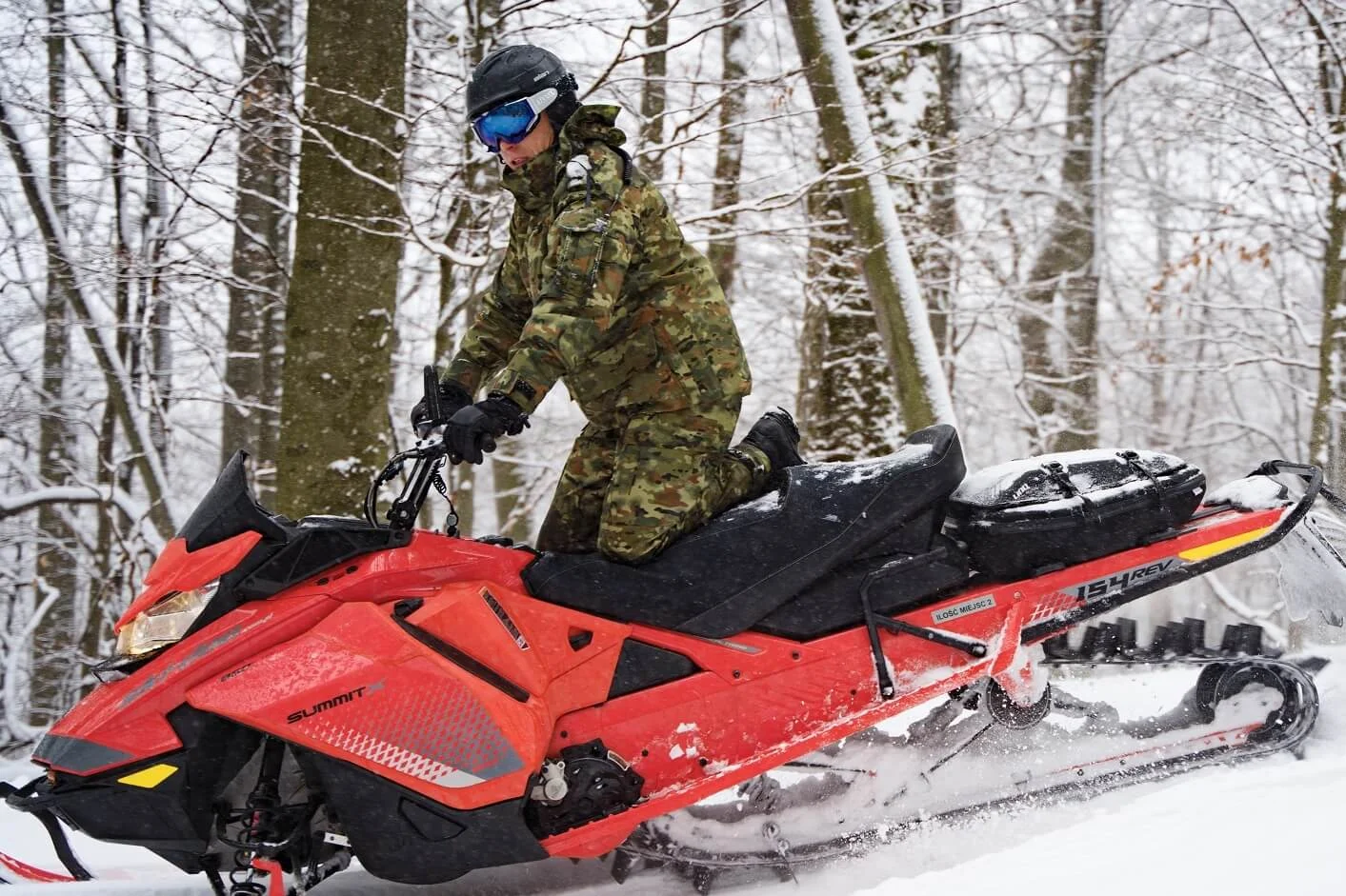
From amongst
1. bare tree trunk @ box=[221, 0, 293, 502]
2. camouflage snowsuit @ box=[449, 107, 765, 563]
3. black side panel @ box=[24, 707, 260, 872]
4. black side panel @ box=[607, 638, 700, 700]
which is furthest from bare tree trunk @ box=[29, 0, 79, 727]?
black side panel @ box=[607, 638, 700, 700]

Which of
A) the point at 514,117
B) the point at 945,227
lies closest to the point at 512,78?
the point at 514,117

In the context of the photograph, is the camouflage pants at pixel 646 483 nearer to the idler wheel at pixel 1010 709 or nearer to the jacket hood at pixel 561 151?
the jacket hood at pixel 561 151

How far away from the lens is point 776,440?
130 inches

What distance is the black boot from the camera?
10.8 ft

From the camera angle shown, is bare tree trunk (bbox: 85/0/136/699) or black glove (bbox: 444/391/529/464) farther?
bare tree trunk (bbox: 85/0/136/699)

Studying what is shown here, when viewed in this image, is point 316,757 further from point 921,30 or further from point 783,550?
point 921,30

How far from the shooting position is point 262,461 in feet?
25.9

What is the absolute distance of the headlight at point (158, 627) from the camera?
257 centimetres

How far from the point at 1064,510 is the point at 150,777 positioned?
7.93 ft

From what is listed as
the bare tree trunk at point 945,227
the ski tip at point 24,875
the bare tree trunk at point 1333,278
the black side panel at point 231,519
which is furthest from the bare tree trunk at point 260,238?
the bare tree trunk at point 1333,278

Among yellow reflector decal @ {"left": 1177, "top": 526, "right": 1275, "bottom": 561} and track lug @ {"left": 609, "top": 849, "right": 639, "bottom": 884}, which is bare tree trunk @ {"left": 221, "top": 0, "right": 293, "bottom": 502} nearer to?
track lug @ {"left": 609, "top": 849, "right": 639, "bottom": 884}

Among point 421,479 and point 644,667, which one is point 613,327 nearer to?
point 421,479

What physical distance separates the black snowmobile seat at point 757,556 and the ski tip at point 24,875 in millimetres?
1546

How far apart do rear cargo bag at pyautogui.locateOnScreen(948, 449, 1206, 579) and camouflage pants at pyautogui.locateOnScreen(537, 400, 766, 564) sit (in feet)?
2.22
